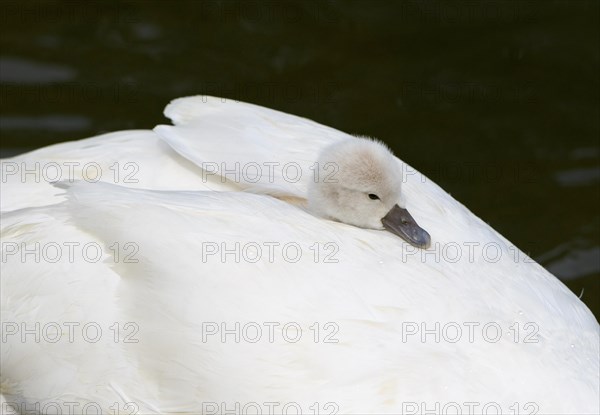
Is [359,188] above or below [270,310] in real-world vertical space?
above

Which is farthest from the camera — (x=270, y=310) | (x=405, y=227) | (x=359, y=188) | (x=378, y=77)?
(x=378, y=77)

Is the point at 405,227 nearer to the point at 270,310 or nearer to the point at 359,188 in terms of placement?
the point at 359,188

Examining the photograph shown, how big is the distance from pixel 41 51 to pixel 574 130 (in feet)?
9.81

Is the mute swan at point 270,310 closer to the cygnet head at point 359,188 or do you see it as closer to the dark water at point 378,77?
the cygnet head at point 359,188

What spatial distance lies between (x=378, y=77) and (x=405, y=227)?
3.00 metres

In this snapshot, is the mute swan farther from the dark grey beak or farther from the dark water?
the dark water

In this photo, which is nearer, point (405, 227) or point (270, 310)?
point (270, 310)

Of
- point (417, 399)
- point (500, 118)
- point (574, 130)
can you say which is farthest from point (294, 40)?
point (417, 399)

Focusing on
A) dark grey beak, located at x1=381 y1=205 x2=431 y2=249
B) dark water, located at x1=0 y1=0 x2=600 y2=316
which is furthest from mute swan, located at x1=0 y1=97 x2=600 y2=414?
dark water, located at x1=0 y1=0 x2=600 y2=316

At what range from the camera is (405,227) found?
352cm

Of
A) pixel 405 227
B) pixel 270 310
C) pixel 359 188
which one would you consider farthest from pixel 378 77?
pixel 270 310

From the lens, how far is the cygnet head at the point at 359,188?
3656 millimetres

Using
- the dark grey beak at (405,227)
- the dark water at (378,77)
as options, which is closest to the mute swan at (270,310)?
the dark grey beak at (405,227)

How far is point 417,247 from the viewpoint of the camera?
3.47 meters
